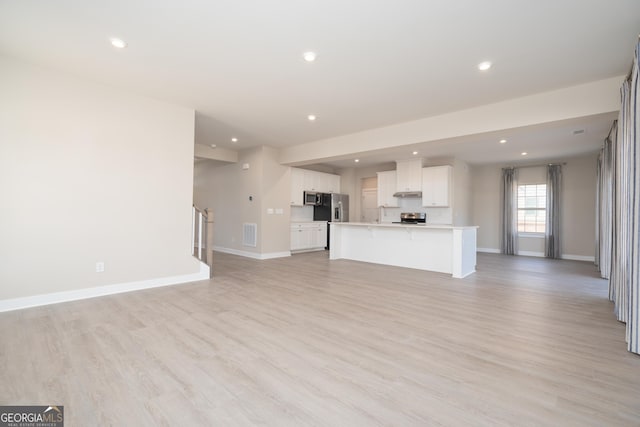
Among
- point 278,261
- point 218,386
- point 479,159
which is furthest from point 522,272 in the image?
point 218,386

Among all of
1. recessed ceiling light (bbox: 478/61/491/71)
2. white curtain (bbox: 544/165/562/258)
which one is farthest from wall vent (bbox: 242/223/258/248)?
white curtain (bbox: 544/165/562/258)

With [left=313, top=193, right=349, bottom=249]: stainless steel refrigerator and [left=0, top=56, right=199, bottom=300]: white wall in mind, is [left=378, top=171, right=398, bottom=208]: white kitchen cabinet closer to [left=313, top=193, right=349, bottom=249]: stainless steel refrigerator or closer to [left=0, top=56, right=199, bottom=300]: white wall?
[left=313, top=193, right=349, bottom=249]: stainless steel refrigerator

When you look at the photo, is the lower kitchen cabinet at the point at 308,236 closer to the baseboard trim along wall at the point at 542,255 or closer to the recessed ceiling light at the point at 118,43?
the baseboard trim along wall at the point at 542,255

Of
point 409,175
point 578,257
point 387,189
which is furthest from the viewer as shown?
point 387,189

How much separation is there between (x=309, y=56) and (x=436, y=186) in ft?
19.1

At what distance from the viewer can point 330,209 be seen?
8.98 meters

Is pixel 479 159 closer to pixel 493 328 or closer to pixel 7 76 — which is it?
pixel 493 328

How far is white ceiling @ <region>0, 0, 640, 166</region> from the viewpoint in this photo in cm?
238

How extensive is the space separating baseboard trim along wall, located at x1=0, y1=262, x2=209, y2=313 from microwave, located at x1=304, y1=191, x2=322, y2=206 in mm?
3965

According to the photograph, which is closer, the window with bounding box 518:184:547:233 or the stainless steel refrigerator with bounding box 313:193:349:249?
the window with bounding box 518:184:547:233

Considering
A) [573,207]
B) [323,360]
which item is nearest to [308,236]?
[323,360]

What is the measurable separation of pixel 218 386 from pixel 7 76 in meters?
4.14

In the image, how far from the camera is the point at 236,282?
15.4 ft

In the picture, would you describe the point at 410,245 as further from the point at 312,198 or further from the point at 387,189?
the point at 312,198
